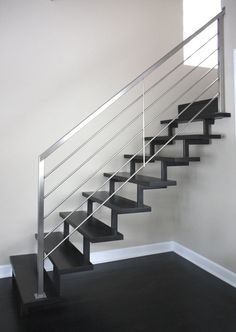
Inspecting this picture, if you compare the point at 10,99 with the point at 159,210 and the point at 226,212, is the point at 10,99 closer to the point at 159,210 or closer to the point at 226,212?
the point at 159,210

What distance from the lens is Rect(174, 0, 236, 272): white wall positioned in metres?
2.79

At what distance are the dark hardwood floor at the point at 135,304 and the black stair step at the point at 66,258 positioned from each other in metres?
0.33

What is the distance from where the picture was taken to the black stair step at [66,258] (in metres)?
2.28

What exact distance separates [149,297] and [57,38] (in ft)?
8.76

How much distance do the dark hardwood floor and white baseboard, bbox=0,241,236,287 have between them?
83 millimetres

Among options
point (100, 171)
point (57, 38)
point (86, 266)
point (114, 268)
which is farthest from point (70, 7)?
point (114, 268)

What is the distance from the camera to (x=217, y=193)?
300cm

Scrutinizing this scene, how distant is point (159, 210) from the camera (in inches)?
144

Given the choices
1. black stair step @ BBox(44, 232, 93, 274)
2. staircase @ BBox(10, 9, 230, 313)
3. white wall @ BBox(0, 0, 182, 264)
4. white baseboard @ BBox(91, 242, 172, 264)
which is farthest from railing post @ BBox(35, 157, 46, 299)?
white baseboard @ BBox(91, 242, 172, 264)

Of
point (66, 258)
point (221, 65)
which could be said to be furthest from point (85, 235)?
point (221, 65)

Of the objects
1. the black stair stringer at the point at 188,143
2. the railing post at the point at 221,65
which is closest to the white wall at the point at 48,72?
the railing post at the point at 221,65

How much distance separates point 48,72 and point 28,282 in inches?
79.7

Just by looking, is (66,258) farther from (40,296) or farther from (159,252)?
(159,252)

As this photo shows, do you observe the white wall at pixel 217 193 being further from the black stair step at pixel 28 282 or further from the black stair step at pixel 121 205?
the black stair step at pixel 28 282
